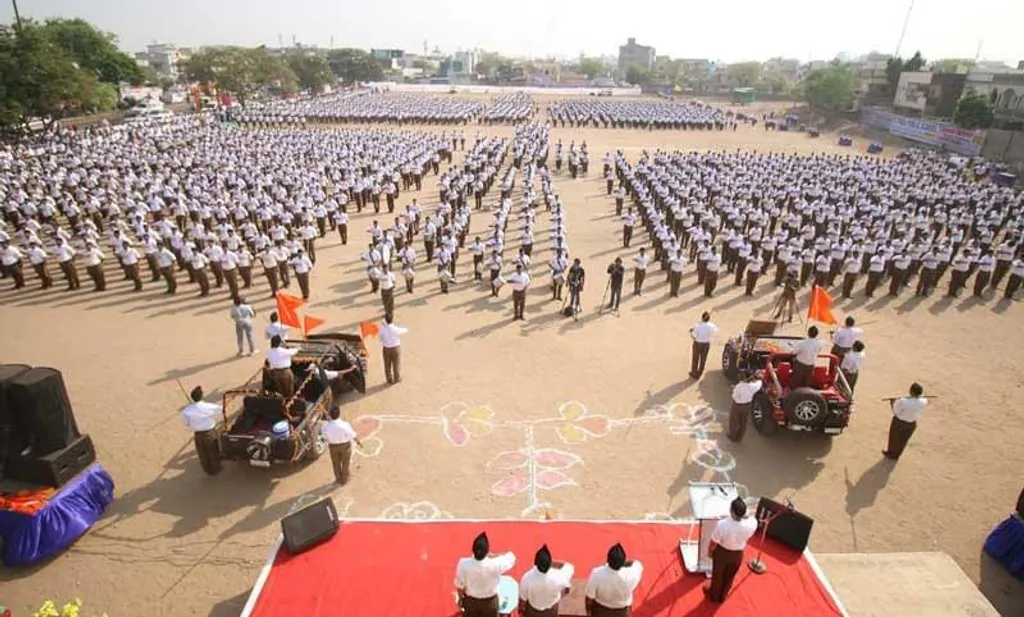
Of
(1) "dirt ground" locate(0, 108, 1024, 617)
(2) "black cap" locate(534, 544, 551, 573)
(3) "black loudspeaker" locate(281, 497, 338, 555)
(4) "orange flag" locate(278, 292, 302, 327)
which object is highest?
(2) "black cap" locate(534, 544, 551, 573)

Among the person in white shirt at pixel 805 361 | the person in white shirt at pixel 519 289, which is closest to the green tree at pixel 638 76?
the person in white shirt at pixel 519 289

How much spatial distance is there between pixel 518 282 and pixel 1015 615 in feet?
31.7

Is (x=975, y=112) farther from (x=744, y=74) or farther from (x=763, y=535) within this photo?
(x=744, y=74)

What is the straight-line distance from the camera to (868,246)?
16.5 m

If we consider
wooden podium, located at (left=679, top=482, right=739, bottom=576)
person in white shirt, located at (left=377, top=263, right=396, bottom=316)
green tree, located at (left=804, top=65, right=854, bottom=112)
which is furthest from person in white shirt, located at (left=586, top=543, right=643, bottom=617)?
green tree, located at (left=804, top=65, right=854, bottom=112)

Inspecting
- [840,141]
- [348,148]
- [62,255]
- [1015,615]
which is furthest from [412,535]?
[840,141]

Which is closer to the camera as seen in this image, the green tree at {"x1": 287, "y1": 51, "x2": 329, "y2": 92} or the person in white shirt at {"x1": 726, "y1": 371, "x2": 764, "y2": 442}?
the person in white shirt at {"x1": 726, "y1": 371, "x2": 764, "y2": 442}

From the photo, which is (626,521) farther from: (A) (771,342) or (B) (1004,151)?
(B) (1004,151)

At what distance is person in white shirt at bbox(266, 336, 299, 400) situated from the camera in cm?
898

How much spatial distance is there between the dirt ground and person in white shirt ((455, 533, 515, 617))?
2384 mm

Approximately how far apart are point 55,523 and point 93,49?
65444 mm

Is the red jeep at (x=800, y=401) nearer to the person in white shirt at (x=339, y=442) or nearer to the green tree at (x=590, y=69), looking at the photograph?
the person in white shirt at (x=339, y=442)

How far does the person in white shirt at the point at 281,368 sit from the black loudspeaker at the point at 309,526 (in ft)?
8.78

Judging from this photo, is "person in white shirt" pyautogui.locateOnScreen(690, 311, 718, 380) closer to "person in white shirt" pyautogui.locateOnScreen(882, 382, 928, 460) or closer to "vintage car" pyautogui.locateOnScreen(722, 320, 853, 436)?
"vintage car" pyautogui.locateOnScreen(722, 320, 853, 436)
